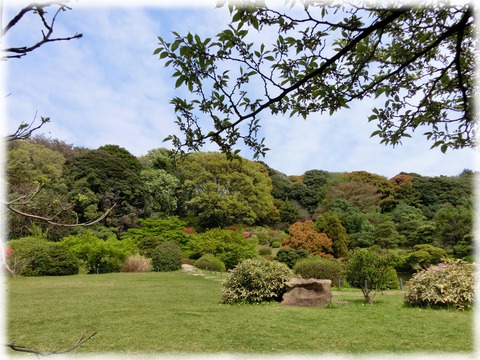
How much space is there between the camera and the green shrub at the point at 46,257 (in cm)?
1566

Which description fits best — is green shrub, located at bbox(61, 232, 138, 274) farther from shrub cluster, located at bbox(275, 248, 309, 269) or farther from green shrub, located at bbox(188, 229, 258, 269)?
shrub cluster, located at bbox(275, 248, 309, 269)

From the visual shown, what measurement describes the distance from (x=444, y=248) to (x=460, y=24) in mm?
22813

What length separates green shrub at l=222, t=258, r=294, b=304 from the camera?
8469 millimetres

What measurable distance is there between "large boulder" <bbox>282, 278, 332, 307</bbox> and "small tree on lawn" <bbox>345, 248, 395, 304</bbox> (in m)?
1.27

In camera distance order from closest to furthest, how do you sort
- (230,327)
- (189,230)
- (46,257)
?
(230,327), (46,257), (189,230)

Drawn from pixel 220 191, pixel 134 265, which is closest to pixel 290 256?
pixel 134 265

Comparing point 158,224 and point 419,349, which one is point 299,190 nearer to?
point 158,224

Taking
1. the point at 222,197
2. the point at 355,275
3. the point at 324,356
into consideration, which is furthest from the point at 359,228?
the point at 324,356

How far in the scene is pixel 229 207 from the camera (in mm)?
28375

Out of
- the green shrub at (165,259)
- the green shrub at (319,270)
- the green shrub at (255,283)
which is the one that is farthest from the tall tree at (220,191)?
the green shrub at (255,283)

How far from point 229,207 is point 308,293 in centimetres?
2045

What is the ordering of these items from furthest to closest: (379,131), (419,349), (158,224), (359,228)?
(359,228)
(158,224)
(419,349)
(379,131)

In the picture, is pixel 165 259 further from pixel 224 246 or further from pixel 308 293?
pixel 308 293

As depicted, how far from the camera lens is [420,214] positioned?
1088 inches
